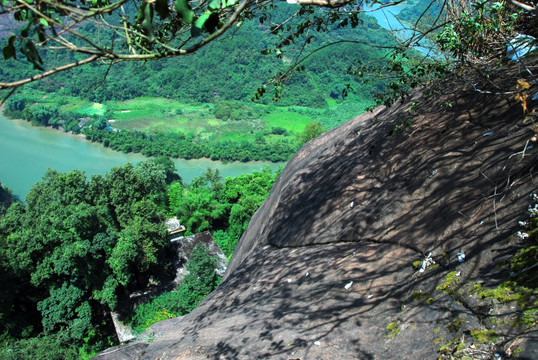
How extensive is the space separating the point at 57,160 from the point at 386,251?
210 feet

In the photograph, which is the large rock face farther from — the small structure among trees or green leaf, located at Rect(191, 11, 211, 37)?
the small structure among trees

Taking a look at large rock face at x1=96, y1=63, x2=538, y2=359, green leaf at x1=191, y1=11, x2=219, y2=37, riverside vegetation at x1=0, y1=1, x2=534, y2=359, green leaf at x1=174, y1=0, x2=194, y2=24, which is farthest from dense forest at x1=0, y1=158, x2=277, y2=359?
green leaf at x1=174, y1=0, x2=194, y2=24

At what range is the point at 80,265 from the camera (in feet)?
59.3

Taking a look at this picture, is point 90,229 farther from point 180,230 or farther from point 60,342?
point 180,230

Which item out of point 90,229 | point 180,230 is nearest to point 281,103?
point 180,230

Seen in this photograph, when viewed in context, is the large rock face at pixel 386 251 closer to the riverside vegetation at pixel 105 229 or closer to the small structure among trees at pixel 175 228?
the riverside vegetation at pixel 105 229

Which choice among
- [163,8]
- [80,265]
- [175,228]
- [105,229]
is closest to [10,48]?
[163,8]

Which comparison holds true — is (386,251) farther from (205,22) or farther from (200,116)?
(200,116)

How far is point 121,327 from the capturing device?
18.8 metres

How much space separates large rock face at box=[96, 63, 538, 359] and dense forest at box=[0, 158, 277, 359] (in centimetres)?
1239

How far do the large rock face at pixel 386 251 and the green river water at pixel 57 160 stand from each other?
52.0 m

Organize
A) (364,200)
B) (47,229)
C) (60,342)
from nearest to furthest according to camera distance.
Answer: (364,200)
(60,342)
(47,229)

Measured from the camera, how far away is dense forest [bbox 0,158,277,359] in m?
17.6

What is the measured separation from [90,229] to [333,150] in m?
13.8
